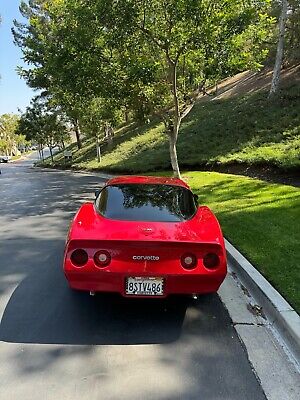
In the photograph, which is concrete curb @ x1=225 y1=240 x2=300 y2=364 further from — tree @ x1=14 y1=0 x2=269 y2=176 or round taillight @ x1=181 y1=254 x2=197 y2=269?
tree @ x1=14 y1=0 x2=269 y2=176

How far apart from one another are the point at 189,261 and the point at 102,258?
2.82ft

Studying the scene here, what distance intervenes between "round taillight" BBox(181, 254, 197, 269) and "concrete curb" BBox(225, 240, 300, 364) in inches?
38.4

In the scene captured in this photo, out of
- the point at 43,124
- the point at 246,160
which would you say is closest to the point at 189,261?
the point at 246,160

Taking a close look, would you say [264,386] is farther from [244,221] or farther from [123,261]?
[244,221]

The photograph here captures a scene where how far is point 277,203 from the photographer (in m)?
8.75

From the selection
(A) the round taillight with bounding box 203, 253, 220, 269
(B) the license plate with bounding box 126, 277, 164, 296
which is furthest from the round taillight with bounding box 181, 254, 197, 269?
(B) the license plate with bounding box 126, 277, 164, 296

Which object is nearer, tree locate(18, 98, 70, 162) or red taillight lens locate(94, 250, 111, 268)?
red taillight lens locate(94, 250, 111, 268)

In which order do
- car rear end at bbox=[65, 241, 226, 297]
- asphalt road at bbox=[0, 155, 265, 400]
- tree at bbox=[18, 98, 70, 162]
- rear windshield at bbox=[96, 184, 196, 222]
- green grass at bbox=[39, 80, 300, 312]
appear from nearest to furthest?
asphalt road at bbox=[0, 155, 265, 400] < car rear end at bbox=[65, 241, 226, 297] < rear windshield at bbox=[96, 184, 196, 222] < green grass at bbox=[39, 80, 300, 312] < tree at bbox=[18, 98, 70, 162]

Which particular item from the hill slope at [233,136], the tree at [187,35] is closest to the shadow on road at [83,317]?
the tree at [187,35]

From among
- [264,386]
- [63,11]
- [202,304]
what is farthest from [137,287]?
[63,11]

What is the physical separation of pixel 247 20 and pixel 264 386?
11.4 meters

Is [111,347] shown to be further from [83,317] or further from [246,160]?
[246,160]

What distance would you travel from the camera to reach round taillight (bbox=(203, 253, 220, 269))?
386cm

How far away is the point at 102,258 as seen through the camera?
3.78 meters
